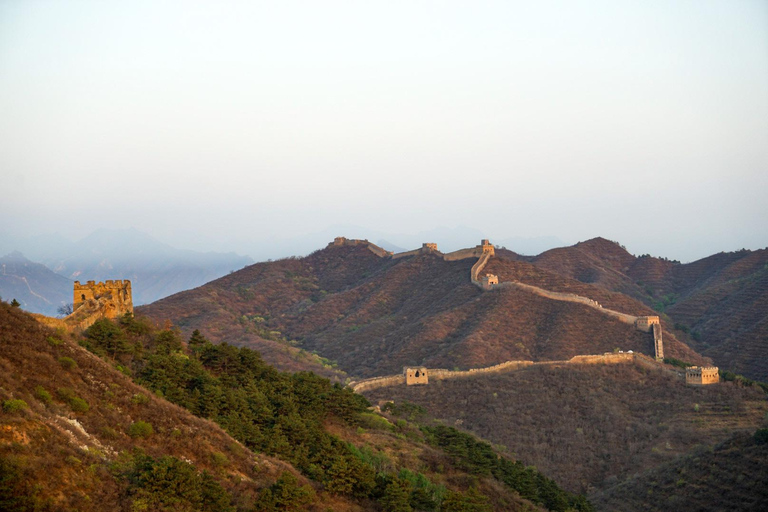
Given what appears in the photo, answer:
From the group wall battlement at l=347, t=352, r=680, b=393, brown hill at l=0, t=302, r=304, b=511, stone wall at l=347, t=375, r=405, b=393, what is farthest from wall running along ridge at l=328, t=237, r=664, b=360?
brown hill at l=0, t=302, r=304, b=511

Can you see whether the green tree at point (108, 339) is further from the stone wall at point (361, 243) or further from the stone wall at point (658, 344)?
the stone wall at point (361, 243)

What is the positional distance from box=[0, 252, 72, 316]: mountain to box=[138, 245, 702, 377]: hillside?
57.3 ft

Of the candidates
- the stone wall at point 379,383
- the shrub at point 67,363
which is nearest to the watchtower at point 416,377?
the stone wall at point 379,383

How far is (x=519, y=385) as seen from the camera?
5647cm

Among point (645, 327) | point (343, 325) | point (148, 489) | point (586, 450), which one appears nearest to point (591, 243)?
point (343, 325)

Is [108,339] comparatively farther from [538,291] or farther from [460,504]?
[538,291]

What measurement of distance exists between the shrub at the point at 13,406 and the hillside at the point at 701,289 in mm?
58452

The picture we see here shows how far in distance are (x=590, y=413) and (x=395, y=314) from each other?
36.9 meters

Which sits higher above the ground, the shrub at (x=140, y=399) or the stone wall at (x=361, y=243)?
the stone wall at (x=361, y=243)

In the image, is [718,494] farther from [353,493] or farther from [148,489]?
[148,489]

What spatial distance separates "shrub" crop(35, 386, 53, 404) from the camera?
2247 cm

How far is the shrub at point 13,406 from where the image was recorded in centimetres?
2023

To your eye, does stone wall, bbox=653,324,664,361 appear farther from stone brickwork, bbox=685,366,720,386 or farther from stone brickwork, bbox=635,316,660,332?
stone brickwork, bbox=685,366,720,386

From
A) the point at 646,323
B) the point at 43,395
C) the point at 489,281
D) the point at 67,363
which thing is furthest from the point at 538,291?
the point at 43,395
